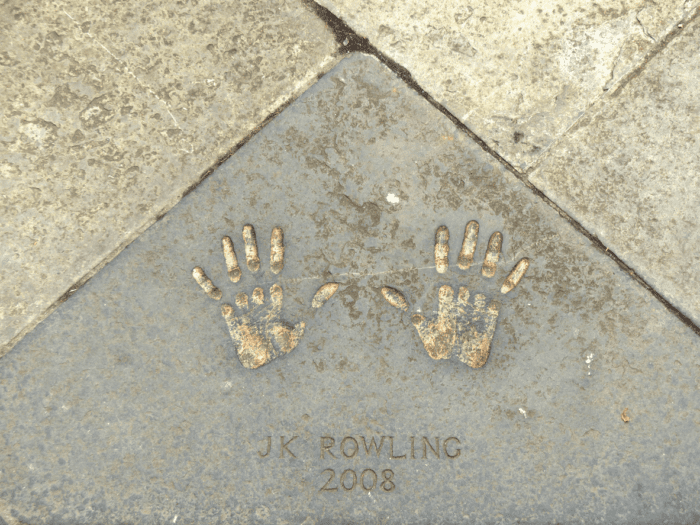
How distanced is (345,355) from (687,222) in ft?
4.72

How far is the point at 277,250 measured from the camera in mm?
1308

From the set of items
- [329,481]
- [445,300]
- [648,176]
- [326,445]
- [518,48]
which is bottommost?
[329,481]

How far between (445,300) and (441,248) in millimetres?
205

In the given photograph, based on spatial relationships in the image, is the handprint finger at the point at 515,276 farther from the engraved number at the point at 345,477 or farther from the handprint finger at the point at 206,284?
the handprint finger at the point at 206,284

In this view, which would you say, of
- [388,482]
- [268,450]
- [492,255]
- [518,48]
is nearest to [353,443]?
[388,482]

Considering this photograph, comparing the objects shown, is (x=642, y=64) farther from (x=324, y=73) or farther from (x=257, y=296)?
(x=257, y=296)

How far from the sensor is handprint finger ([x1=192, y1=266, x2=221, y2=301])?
1.30 metres

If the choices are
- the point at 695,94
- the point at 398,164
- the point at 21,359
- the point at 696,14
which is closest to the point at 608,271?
the point at 695,94

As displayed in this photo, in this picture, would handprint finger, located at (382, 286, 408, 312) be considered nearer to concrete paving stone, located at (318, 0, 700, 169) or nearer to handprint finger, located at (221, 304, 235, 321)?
handprint finger, located at (221, 304, 235, 321)

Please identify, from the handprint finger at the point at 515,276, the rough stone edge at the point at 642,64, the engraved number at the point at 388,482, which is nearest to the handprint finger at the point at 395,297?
the handprint finger at the point at 515,276

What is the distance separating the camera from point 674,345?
4.33 ft

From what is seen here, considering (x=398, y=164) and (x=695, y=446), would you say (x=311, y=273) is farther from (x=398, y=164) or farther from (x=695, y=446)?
(x=695, y=446)

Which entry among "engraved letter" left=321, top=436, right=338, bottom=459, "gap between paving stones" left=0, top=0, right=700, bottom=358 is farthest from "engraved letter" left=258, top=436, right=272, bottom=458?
"gap between paving stones" left=0, top=0, right=700, bottom=358

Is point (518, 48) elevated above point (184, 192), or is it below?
above
